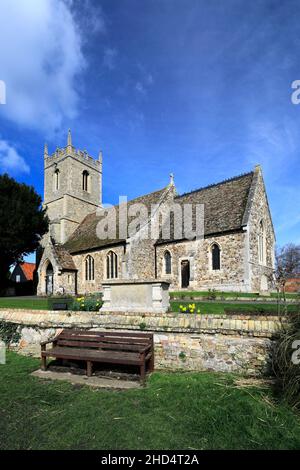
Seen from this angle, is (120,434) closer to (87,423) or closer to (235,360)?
(87,423)

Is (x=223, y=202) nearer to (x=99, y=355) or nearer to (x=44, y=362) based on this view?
(x=99, y=355)

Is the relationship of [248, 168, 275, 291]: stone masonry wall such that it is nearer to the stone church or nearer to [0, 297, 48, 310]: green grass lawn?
the stone church

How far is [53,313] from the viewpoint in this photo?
8.41 m

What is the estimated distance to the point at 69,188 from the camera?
108ft

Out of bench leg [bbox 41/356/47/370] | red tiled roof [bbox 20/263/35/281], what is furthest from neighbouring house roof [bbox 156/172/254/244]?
red tiled roof [bbox 20/263/35/281]

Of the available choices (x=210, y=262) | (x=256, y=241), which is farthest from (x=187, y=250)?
(x=256, y=241)

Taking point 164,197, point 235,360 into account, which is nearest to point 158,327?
point 235,360

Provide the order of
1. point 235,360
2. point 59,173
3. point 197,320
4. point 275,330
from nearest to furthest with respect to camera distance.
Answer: point 275,330 < point 235,360 < point 197,320 < point 59,173

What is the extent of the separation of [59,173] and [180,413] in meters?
33.7

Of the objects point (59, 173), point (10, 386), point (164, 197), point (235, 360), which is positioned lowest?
point (10, 386)

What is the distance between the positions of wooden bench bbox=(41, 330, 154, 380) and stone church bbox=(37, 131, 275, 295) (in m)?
8.56

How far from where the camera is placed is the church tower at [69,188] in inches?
1268

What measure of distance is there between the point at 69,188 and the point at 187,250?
17.6 metres

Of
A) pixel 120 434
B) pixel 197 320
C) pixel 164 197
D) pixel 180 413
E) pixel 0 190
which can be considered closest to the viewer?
pixel 120 434
